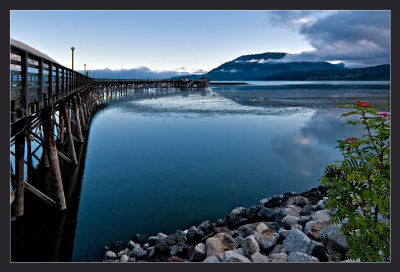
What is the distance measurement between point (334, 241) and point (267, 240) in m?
1.56

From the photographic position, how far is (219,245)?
667 cm

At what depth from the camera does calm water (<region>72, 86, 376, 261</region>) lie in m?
10.2

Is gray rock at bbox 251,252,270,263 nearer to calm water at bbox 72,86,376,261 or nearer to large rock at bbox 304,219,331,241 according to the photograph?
large rock at bbox 304,219,331,241

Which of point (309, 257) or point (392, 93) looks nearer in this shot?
point (392, 93)

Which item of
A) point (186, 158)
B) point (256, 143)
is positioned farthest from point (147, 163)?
point (256, 143)

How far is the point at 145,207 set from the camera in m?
11.3

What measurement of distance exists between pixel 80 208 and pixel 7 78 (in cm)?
752

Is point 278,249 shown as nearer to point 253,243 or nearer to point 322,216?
point 253,243

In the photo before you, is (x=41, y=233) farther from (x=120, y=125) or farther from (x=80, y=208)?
(x=120, y=125)

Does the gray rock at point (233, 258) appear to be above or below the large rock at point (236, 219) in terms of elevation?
above

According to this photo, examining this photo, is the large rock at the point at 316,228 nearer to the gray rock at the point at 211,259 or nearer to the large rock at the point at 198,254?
the gray rock at the point at 211,259

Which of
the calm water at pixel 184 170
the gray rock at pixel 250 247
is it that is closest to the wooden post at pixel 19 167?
the calm water at pixel 184 170

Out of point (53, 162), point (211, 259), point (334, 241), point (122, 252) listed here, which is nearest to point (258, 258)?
point (211, 259)

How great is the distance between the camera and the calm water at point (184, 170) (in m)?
10.2
